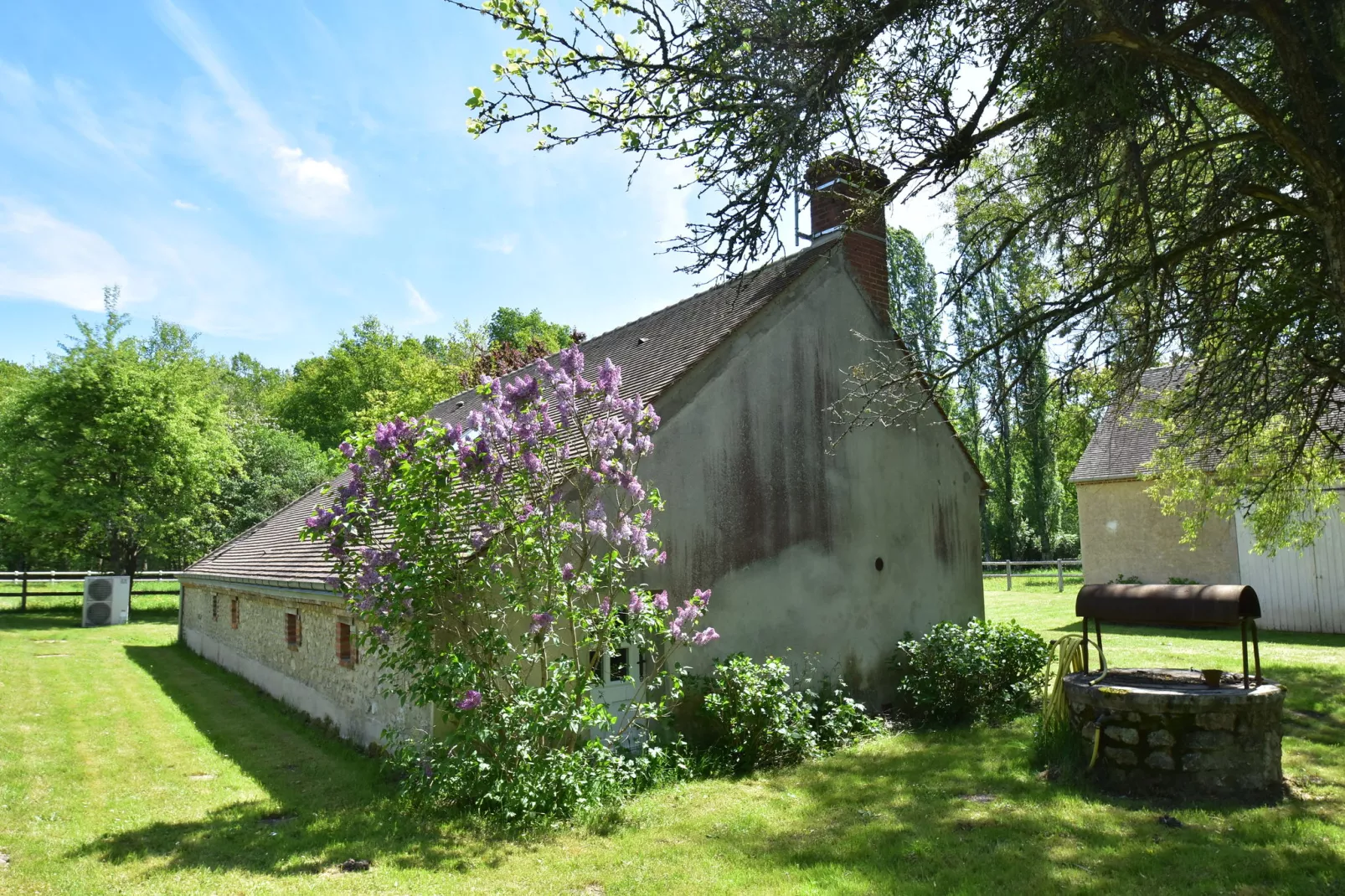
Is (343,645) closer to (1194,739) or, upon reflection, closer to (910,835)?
(910,835)

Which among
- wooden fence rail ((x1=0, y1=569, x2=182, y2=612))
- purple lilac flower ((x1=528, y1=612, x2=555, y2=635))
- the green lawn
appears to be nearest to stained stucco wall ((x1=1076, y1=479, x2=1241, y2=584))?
the green lawn

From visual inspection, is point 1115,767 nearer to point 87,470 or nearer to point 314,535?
point 314,535

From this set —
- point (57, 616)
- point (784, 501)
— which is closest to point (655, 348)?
point (784, 501)

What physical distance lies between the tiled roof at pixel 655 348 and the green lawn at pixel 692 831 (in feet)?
8.25

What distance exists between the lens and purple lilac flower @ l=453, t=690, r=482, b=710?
23.9 ft

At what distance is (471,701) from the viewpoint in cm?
730

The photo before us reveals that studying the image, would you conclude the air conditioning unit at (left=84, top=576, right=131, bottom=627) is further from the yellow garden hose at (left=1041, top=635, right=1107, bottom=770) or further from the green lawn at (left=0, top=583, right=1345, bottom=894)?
the yellow garden hose at (left=1041, top=635, right=1107, bottom=770)

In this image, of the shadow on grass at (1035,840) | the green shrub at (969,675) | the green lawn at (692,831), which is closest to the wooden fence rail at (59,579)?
the green lawn at (692,831)

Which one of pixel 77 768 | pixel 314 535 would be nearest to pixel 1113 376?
pixel 314 535

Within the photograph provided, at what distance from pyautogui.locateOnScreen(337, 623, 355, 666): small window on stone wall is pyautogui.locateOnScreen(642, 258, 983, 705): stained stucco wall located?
14.2 feet

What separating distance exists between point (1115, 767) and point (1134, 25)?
6.42 meters

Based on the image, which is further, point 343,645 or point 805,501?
point 805,501

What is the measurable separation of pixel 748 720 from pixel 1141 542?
17.4 metres

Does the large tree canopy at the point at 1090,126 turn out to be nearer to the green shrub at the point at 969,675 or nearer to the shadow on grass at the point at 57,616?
the green shrub at the point at 969,675
